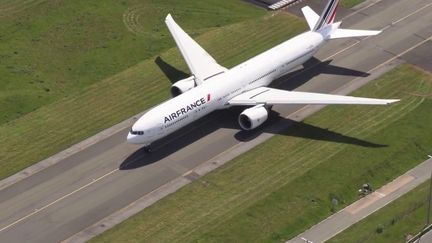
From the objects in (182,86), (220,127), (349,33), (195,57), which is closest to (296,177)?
(220,127)

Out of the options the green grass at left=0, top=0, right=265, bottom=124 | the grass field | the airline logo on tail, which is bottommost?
the grass field

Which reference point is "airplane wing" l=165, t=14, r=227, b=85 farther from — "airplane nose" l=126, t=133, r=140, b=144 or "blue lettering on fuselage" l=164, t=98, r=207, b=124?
"airplane nose" l=126, t=133, r=140, b=144

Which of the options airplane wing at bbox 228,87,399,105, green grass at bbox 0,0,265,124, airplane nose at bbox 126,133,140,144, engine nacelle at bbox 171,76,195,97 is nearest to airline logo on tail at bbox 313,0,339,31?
airplane wing at bbox 228,87,399,105

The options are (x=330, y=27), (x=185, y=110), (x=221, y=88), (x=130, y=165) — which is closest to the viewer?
(x=130, y=165)

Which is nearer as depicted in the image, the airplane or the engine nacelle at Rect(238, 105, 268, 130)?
the airplane

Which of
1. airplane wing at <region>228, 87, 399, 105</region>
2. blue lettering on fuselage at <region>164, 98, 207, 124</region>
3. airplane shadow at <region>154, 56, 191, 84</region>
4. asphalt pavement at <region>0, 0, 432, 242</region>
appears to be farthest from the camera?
airplane shadow at <region>154, 56, 191, 84</region>

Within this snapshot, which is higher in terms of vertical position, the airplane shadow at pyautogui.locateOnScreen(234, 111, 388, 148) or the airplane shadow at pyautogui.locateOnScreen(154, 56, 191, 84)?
the airplane shadow at pyautogui.locateOnScreen(154, 56, 191, 84)

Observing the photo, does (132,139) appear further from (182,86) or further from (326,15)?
(326,15)
